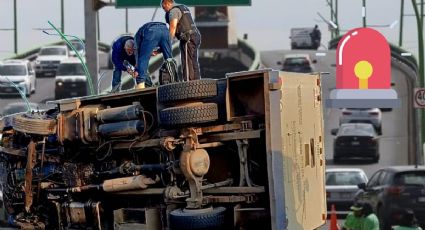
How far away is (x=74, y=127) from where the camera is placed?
31.0ft

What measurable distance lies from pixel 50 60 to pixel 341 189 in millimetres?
37868

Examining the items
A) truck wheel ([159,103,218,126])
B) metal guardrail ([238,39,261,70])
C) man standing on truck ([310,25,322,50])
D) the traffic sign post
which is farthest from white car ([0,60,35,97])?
truck wheel ([159,103,218,126])

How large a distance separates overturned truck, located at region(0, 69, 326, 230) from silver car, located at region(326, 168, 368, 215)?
1432 centimetres

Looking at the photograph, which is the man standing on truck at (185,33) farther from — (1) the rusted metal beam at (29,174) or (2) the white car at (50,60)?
(2) the white car at (50,60)

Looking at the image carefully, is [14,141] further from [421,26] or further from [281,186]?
[421,26]

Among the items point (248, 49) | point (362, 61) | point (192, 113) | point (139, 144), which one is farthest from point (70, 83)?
point (192, 113)

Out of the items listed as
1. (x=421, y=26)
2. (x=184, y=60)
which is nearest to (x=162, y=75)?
(x=184, y=60)

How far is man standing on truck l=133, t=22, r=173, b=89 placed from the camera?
1048 centimetres

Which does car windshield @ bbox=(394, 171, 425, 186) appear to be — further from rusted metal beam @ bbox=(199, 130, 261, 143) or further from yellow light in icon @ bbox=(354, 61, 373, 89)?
yellow light in icon @ bbox=(354, 61, 373, 89)

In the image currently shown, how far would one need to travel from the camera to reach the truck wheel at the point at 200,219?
8.45m

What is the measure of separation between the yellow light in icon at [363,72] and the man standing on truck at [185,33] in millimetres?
28610

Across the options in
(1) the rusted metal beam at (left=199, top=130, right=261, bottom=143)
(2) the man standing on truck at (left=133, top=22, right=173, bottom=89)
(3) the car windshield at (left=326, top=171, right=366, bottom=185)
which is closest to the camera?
(1) the rusted metal beam at (left=199, top=130, right=261, bottom=143)

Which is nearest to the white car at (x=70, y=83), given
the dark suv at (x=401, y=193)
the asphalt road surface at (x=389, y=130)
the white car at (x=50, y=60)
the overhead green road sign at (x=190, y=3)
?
the asphalt road surface at (x=389, y=130)

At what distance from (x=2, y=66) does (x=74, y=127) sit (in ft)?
127
